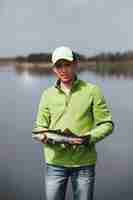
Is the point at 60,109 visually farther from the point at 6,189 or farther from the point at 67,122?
the point at 6,189

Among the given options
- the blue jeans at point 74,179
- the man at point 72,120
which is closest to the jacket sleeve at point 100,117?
the man at point 72,120

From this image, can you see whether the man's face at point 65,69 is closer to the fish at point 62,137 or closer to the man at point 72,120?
the man at point 72,120

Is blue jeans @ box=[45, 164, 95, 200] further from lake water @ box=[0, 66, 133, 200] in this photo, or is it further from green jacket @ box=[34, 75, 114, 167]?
lake water @ box=[0, 66, 133, 200]

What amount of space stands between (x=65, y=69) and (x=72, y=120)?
321mm

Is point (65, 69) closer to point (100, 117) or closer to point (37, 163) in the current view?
point (100, 117)

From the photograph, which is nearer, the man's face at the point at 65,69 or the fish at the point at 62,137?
the fish at the point at 62,137

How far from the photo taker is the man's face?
4.45 meters

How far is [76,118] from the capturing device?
444 cm

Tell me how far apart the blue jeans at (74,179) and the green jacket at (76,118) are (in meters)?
0.04

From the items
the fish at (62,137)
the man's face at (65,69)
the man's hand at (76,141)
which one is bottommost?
the man's hand at (76,141)

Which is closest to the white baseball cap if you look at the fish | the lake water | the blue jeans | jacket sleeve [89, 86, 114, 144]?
jacket sleeve [89, 86, 114, 144]

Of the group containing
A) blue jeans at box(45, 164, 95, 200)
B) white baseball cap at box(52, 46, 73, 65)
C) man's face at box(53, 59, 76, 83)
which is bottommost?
blue jeans at box(45, 164, 95, 200)

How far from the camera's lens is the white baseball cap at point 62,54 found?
4.44 m

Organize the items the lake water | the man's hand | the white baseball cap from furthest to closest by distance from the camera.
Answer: the lake water → the white baseball cap → the man's hand
